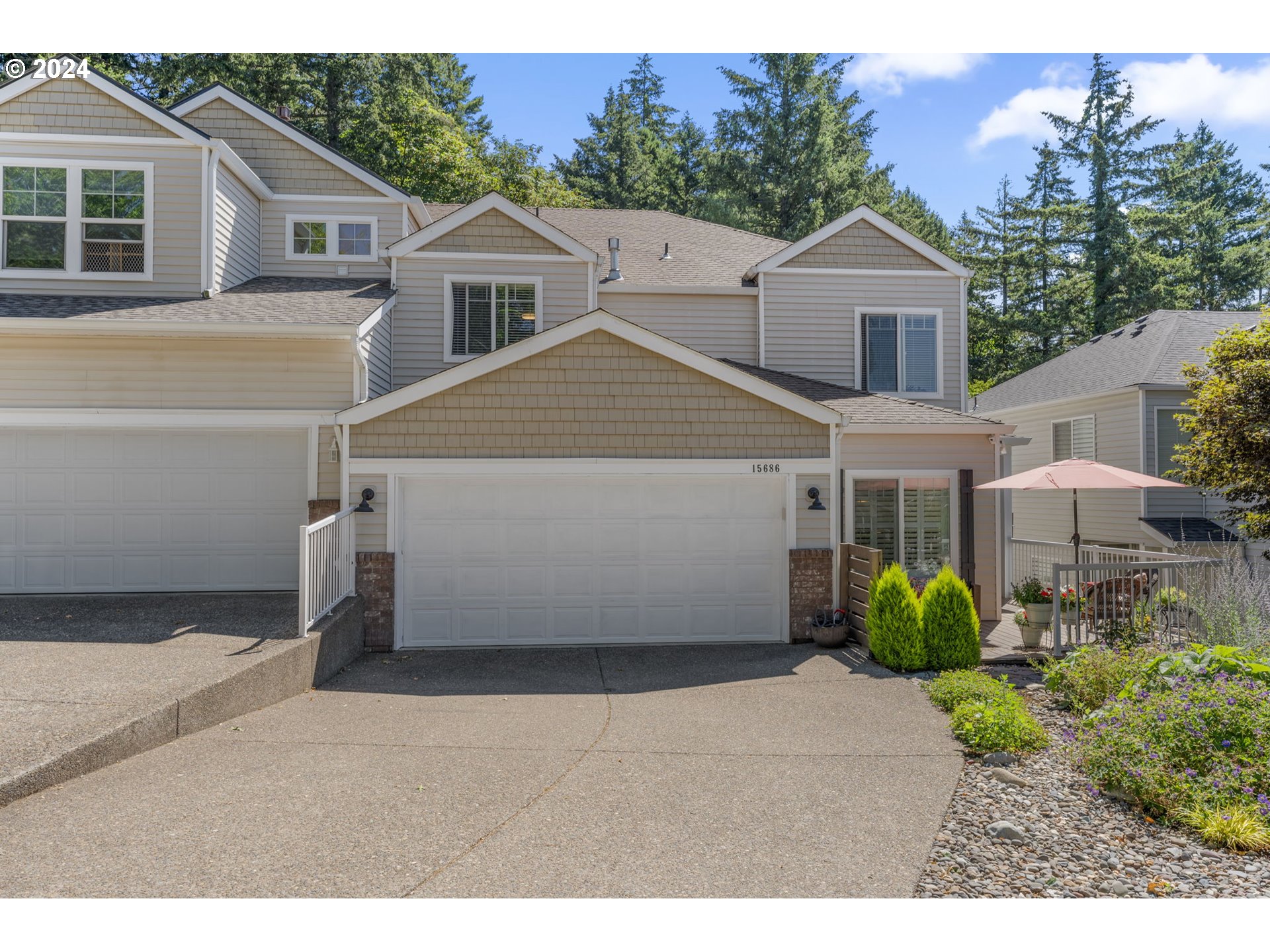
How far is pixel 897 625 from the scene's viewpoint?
9.01 metres

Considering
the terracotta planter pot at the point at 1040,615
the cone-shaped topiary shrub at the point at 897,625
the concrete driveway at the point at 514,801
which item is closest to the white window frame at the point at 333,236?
the concrete driveway at the point at 514,801

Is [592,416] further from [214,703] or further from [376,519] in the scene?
[214,703]

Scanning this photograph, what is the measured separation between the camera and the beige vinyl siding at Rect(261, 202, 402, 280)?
14133 mm

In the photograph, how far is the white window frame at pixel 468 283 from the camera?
13234 millimetres

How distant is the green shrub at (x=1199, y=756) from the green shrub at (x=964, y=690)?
1251mm


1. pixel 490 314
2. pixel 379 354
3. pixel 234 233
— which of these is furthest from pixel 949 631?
pixel 234 233

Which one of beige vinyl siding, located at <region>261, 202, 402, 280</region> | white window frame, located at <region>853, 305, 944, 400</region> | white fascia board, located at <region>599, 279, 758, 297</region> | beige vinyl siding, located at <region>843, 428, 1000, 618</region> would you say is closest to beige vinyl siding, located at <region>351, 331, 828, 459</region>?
beige vinyl siding, located at <region>843, 428, 1000, 618</region>

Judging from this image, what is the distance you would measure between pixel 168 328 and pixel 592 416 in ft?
18.2

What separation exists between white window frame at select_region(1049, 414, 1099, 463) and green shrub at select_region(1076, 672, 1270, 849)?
11.1 meters

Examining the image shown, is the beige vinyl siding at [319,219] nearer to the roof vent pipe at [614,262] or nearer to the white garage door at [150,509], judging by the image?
the roof vent pipe at [614,262]

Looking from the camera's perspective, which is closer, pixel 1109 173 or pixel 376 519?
pixel 376 519

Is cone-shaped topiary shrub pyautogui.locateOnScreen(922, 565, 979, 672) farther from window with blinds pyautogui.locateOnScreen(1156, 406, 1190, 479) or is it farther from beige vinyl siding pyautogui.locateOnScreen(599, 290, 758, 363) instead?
window with blinds pyautogui.locateOnScreen(1156, 406, 1190, 479)

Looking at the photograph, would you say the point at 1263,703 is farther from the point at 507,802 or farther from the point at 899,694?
the point at 507,802

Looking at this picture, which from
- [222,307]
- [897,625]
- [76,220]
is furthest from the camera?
[76,220]
